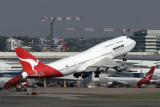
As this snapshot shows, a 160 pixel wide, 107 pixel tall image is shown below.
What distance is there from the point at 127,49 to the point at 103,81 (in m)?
41.0

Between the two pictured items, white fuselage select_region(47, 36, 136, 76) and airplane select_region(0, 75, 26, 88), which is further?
airplane select_region(0, 75, 26, 88)

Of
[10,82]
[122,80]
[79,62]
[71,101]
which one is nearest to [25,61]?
[79,62]

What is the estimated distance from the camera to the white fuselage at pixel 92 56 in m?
94.9

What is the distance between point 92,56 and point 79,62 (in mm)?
3849

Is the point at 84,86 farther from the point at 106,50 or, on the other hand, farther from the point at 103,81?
the point at 106,50

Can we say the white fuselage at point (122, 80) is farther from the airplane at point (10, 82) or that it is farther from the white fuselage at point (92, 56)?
the white fuselage at point (92, 56)

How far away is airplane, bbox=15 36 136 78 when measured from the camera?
3607 inches

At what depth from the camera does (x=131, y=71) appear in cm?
18100

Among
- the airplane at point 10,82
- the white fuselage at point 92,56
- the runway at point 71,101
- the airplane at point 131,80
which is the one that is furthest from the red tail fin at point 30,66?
the airplane at point 131,80

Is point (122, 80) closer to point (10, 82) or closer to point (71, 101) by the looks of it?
point (10, 82)

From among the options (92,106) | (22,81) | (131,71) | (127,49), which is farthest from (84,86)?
(92,106)

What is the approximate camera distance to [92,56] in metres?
99.2

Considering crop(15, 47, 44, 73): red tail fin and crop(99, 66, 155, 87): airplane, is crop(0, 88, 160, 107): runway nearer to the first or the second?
crop(15, 47, 44, 73): red tail fin

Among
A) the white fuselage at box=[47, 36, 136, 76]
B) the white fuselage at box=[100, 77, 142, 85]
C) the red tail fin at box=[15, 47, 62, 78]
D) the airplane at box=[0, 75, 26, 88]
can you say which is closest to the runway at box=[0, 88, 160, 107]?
the red tail fin at box=[15, 47, 62, 78]
